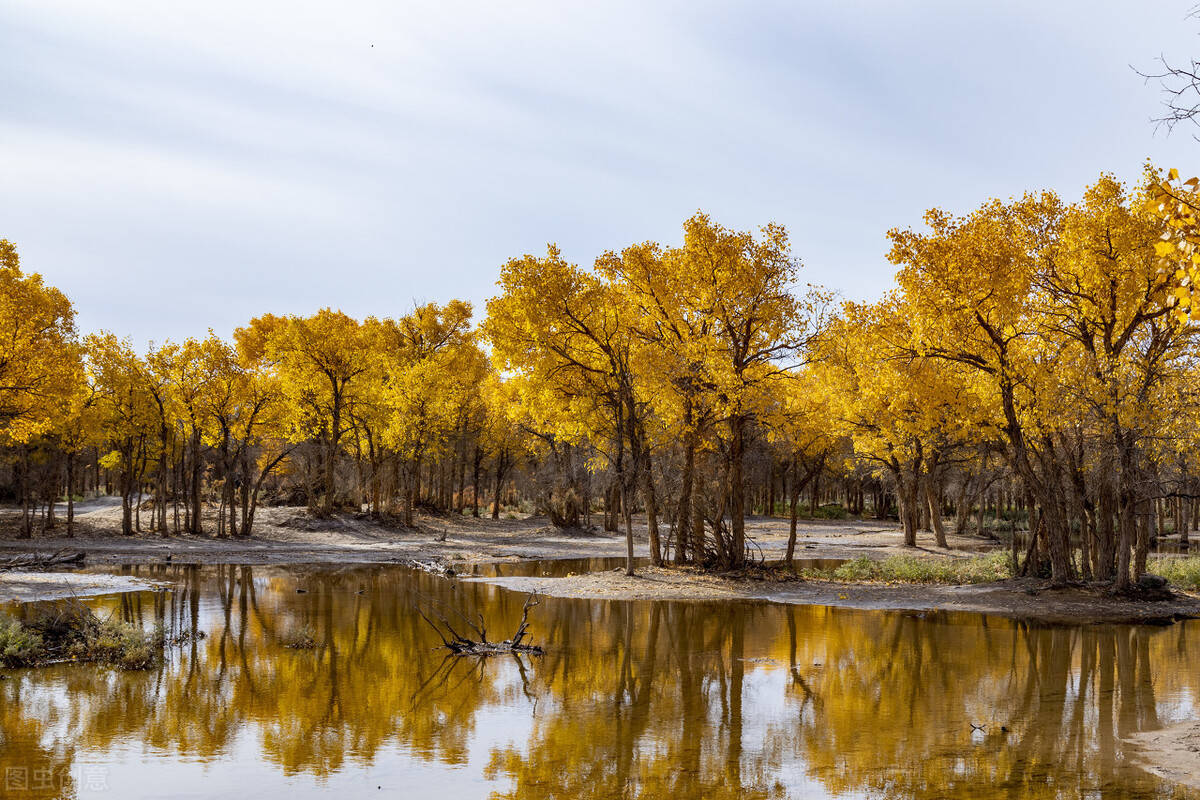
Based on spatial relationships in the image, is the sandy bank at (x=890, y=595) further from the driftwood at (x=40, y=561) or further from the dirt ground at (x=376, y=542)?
the driftwood at (x=40, y=561)

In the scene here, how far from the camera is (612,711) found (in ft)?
36.6

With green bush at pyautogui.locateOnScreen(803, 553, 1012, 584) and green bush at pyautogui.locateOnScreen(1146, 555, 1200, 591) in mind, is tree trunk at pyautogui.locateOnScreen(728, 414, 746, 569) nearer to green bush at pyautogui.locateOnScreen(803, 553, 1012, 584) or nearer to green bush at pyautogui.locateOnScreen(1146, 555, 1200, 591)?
green bush at pyautogui.locateOnScreen(803, 553, 1012, 584)

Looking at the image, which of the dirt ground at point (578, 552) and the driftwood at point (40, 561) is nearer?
the dirt ground at point (578, 552)

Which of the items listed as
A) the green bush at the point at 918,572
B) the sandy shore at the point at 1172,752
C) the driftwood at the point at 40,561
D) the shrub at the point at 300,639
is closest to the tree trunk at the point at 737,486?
the green bush at the point at 918,572

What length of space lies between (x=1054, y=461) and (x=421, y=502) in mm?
35913

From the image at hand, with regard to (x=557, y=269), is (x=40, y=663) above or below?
below

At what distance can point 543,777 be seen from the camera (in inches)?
336

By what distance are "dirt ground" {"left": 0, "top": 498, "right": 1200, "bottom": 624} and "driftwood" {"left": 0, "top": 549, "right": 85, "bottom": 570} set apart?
4.47 feet

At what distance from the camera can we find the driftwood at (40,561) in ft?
78.9

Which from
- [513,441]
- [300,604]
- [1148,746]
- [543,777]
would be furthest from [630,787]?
[513,441]

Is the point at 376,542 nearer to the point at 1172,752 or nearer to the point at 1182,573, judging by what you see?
the point at 1182,573

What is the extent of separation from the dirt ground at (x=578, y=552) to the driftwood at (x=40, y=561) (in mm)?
1362

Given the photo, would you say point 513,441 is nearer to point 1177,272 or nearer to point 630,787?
point 630,787

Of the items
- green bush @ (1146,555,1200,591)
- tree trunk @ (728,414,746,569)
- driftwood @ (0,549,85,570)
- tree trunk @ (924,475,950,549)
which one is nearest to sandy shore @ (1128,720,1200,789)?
tree trunk @ (728,414,746,569)
